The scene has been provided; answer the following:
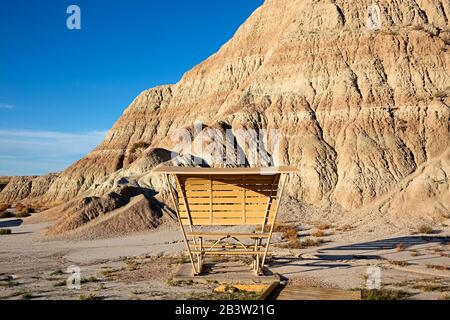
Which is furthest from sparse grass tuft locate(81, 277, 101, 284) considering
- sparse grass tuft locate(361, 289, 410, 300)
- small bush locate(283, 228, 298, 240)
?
Answer: small bush locate(283, 228, 298, 240)

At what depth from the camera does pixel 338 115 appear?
3750cm

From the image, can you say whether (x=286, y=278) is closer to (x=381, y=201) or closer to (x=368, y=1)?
(x=381, y=201)

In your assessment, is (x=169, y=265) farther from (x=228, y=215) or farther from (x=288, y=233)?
(x=288, y=233)

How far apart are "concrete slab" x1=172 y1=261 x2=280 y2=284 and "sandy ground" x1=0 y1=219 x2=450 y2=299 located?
36 cm

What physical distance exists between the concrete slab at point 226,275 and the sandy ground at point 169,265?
36 cm

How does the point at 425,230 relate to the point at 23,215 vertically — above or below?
below

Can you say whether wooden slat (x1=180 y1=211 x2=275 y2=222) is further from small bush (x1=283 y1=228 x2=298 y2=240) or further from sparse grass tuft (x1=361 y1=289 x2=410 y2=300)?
small bush (x1=283 y1=228 x2=298 y2=240)

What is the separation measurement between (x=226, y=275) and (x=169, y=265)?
3.09m

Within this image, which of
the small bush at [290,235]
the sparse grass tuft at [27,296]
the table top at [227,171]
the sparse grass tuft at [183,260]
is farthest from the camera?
the small bush at [290,235]

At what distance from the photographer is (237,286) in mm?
10625

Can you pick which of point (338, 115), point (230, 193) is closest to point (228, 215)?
point (230, 193)

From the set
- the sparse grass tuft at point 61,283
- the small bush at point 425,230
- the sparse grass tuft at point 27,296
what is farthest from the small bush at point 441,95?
the sparse grass tuft at point 27,296

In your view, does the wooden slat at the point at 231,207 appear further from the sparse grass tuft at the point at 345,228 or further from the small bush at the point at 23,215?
the small bush at the point at 23,215

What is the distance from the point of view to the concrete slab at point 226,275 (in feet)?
35.9
